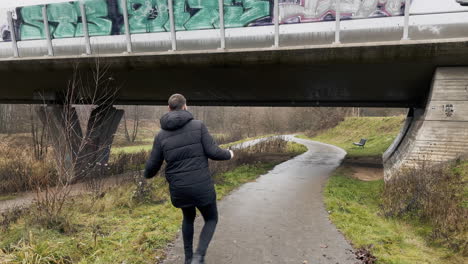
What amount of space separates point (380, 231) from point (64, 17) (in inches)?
487

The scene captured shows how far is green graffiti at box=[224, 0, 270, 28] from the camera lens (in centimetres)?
890

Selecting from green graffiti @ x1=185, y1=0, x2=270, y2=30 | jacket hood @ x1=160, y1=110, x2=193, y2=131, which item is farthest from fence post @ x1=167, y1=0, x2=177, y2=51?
jacket hood @ x1=160, y1=110, x2=193, y2=131

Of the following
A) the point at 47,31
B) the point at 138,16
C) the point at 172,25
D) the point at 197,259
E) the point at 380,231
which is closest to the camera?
the point at 197,259

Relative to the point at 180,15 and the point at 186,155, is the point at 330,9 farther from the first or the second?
the point at 186,155

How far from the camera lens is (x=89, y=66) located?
10.4 m

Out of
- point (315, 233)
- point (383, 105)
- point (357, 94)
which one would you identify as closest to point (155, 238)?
point (315, 233)

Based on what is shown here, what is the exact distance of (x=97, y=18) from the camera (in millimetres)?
10062

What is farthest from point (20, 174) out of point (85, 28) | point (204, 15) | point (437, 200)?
point (437, 200)

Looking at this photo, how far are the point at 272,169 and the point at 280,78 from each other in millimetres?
4054

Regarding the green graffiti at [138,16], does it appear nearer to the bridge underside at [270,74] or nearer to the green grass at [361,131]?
the bridge underside at [270,74]

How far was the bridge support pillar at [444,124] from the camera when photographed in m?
7.66

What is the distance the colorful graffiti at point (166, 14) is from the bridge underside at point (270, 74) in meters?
1.07

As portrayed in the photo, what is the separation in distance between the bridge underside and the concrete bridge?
4 cm

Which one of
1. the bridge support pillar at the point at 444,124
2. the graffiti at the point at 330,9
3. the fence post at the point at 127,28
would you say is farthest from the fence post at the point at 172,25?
the bridge support pillar at the point at 444,124
